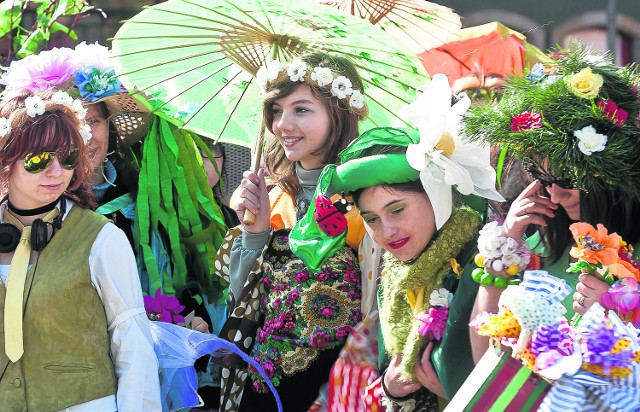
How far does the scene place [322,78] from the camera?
3834 mm

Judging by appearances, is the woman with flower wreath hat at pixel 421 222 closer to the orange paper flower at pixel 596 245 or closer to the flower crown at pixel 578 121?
the flower crown at pixel 578 121

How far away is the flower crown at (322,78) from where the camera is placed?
12.6ft

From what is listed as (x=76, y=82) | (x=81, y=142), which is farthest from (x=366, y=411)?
(x=76, y=82)

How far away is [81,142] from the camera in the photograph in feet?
11.8

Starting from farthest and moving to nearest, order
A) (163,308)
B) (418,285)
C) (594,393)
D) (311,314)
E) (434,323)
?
(163,308), (311,314), (418,285), (434,323), (594,393)

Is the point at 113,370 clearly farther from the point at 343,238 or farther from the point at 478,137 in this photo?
the point at 478,137

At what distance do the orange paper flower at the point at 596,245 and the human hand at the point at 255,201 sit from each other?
5.06 feet

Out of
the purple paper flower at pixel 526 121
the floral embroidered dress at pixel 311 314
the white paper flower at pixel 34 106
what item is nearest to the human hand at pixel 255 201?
the floral embroidered dress at pixel 311 314

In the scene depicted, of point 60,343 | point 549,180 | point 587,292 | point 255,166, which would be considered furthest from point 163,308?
point 587,292

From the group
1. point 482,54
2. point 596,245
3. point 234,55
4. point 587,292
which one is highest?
point 482,54

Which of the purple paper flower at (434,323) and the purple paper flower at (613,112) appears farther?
the purple paper flower at (434,323)

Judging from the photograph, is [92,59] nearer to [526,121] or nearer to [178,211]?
[178,211]

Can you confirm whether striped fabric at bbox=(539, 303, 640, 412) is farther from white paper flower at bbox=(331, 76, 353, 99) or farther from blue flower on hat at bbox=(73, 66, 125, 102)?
blue flower on hat at bbox=(73, 66, 125, 102)

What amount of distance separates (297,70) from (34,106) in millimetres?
970
